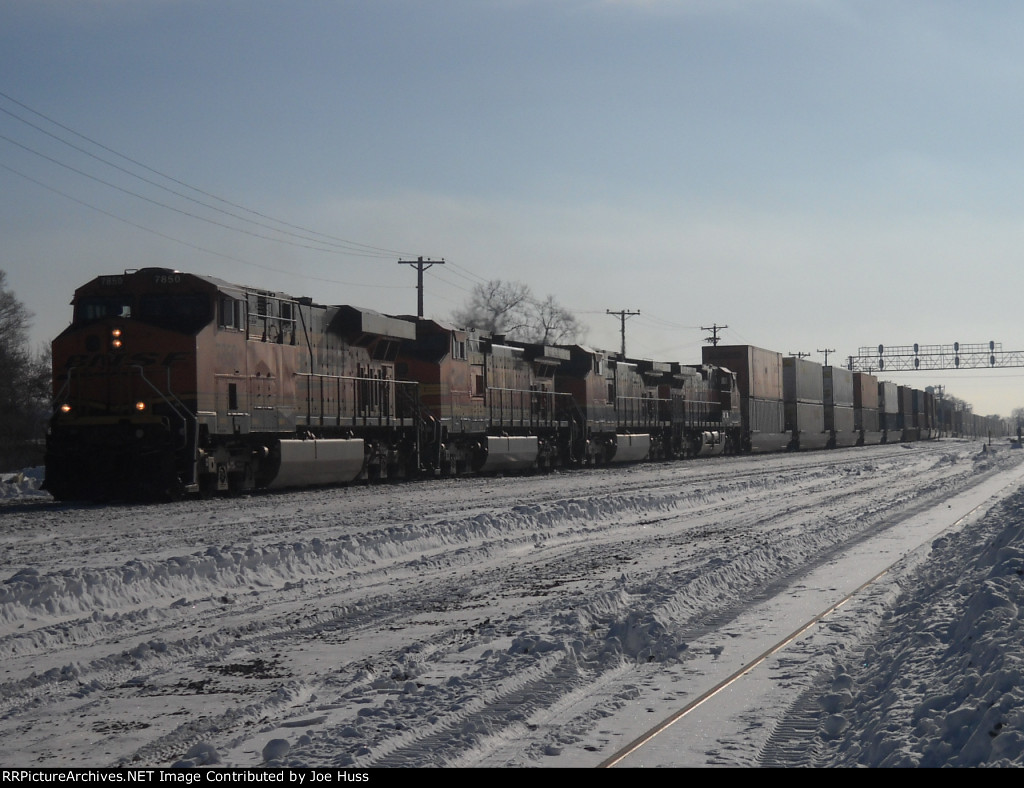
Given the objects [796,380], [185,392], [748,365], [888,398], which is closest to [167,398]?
[185,392]

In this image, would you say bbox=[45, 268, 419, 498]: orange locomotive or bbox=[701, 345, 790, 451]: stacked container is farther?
bbox=[701, 345, 790, 451]: stacked container

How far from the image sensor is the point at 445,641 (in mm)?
7828

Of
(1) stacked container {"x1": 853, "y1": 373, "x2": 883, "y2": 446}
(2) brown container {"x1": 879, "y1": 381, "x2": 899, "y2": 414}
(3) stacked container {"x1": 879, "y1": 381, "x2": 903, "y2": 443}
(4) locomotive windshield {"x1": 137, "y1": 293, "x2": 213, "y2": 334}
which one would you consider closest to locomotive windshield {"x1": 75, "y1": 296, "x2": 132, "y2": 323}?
(4) locomotive windshield {"x1": 137, "y1": 293, "x2": 213, "y2": 334}

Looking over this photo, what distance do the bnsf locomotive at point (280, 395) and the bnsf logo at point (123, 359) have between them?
33 mm

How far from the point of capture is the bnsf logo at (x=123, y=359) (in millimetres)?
18844

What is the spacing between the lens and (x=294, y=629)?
27.5 ft

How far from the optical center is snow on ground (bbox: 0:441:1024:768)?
5266 mm

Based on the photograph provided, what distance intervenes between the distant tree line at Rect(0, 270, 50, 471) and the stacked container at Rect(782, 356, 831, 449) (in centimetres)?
3561

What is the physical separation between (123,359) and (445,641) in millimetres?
13106

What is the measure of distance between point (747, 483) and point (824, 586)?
53.4ft

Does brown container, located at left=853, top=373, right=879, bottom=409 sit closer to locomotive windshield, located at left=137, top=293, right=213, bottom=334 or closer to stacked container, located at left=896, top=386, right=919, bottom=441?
stacked container, located at left=896, top=386, right=919, bottom=441

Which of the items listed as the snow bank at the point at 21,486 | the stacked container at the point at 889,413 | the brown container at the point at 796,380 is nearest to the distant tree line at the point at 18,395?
the snow bank at the point at 21,486

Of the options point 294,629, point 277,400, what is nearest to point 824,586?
point 294,629
